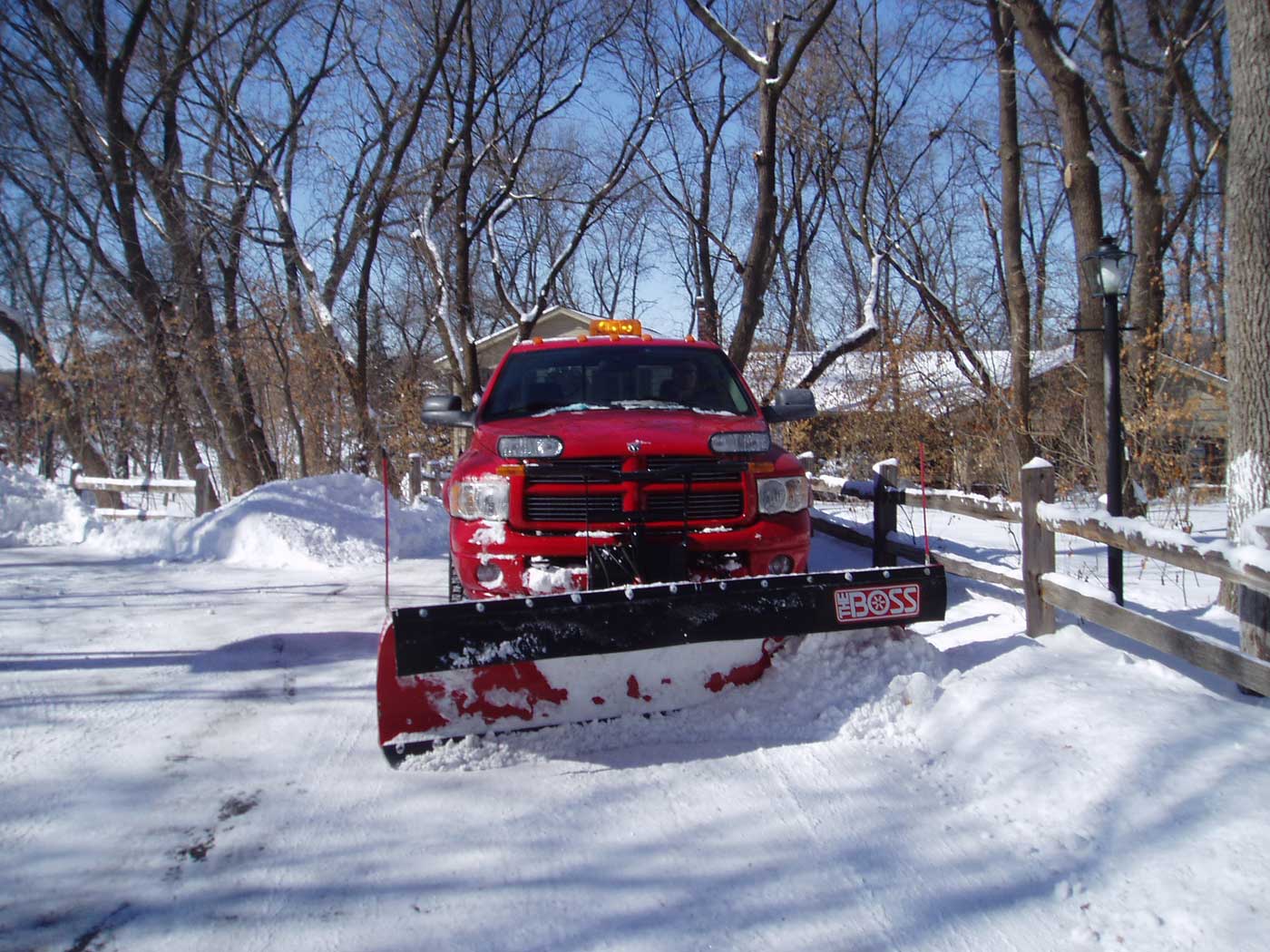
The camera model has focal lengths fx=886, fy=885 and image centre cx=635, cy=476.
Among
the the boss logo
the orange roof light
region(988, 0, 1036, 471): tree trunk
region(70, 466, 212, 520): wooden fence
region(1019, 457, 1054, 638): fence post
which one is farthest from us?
region(988, 0, 1036, 471): tree trunk

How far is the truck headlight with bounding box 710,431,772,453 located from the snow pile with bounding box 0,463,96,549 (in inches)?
405

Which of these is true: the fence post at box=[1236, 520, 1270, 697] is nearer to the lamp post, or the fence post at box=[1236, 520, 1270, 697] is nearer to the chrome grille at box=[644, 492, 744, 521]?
the lamp post

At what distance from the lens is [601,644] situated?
3.92 metres

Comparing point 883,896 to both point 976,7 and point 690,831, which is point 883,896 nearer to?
point 690,831

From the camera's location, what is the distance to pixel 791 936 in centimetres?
273

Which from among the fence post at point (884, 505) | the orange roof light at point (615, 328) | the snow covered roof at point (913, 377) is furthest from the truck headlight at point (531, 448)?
the snow covered roof at point (913, 377)

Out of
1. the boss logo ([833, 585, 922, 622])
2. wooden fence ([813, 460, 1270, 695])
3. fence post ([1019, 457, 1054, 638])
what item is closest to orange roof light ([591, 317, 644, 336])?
wooden fence ([813, 460, 1270, 695])

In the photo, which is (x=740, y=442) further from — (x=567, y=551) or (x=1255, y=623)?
(x=1255, y=623)

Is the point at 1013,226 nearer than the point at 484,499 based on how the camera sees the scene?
No

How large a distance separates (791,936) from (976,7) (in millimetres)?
17496

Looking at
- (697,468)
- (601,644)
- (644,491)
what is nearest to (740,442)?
(697,468)

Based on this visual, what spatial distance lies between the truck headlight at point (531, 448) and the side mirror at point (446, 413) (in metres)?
1.12

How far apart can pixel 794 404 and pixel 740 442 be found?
1091 mm

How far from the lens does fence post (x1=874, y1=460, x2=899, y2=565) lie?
7.99 m
